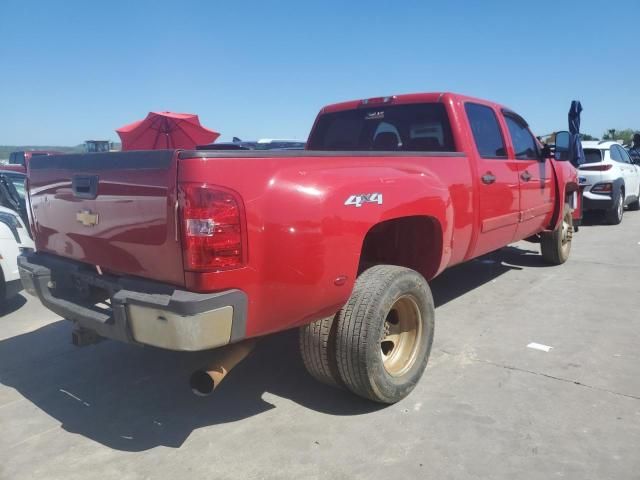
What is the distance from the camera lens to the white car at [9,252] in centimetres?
497

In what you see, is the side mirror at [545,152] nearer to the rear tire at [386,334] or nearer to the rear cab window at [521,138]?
the rear cab window at [521,138]

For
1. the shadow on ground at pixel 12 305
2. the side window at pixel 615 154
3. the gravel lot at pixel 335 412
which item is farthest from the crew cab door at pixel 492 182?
the side window at pixel 615 154

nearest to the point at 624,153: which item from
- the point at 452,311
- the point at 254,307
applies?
the point at 452,311

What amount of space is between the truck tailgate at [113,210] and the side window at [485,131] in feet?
9.50

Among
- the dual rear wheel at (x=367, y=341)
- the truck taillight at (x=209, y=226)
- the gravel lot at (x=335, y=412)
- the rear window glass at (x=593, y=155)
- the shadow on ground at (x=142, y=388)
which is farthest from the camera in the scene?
the rear window glass at (x=593, y=155)

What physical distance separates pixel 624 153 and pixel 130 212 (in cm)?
1228

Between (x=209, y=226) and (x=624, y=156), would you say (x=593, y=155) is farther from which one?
(x=209, y=226)

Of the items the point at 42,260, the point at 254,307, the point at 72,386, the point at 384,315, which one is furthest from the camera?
the point at 72,386

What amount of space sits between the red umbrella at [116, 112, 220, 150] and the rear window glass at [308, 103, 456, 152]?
672 centimetres

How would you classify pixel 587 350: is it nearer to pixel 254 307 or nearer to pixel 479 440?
pixel 479 440

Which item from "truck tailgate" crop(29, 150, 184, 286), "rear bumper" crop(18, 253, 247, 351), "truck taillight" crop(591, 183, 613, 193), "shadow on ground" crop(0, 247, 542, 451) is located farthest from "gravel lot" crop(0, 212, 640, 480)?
"truck taillight" crop(591, 183, 613, 193)

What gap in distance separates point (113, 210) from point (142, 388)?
4.82 ft

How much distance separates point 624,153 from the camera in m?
11.7

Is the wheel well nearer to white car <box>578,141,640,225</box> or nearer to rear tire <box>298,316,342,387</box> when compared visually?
rear tire <box>298,316,342,387</box>
